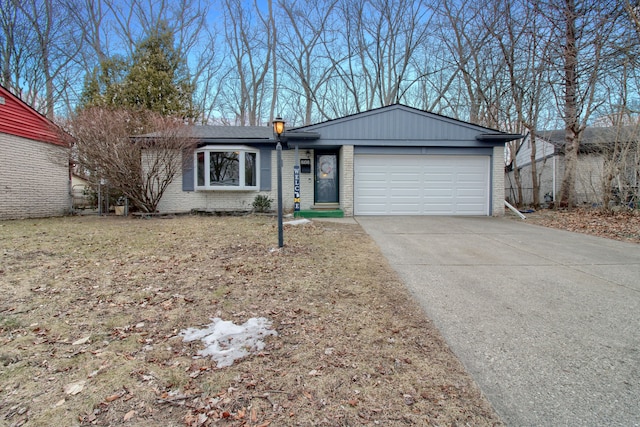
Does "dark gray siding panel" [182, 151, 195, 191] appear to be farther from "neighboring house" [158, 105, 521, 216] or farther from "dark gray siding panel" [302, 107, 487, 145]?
"dark gray siding panel" [302, 107, 487, 145]

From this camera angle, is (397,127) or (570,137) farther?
(570,137)

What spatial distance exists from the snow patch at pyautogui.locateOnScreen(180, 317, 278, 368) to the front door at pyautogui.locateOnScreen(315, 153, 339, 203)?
29.4 feet

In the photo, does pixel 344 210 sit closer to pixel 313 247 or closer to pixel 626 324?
pixel 313 247

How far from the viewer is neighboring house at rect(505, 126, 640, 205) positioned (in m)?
9.55

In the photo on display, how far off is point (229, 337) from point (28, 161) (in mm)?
12252

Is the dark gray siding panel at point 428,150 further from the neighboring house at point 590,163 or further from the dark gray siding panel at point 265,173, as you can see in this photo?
the neighboring house at point 590,163

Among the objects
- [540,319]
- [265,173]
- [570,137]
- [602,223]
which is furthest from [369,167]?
[540,319]

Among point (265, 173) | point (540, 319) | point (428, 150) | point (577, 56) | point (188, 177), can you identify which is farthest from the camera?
point (265, 173)

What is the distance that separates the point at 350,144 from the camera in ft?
34.8

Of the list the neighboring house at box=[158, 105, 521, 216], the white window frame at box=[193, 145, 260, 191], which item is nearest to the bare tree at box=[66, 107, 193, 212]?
the white window frame at box=[193, 145, 260, 191]

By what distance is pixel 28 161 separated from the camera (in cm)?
1080

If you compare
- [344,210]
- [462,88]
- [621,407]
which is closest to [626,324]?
[621,407]

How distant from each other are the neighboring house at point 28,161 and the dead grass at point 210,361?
6.98 metres

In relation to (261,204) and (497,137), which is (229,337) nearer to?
(261,204)
